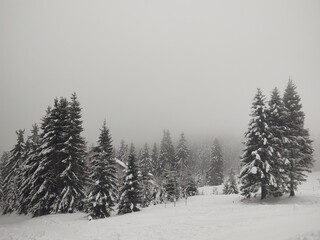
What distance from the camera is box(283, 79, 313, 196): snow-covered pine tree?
26.8 meters

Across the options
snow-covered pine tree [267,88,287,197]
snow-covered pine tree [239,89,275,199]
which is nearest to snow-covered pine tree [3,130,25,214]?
snow-covered pine tree [239,89,275,199]

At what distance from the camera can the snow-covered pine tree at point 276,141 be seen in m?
26.1

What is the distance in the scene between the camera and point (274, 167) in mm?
26516

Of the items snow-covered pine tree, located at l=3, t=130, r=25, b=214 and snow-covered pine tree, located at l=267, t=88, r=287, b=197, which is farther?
snow-covered pine tree, located at l=3, t=130, r=25, b=214

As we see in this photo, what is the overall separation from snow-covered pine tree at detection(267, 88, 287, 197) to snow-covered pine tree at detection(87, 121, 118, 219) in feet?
58.9

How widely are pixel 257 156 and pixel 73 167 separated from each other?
22.1 metres

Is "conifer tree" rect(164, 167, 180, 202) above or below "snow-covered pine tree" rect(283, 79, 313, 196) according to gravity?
below

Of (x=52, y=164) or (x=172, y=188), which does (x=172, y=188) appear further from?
(x=52, y=164)

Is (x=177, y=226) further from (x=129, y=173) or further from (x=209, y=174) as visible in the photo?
(x=209, y=174)

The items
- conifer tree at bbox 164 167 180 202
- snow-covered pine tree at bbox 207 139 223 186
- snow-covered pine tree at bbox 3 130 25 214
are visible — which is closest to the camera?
snow-covered pine tree at bbox 3 130 25 214

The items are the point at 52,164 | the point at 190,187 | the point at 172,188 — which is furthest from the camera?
the point at 190,187

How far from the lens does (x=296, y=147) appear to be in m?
27.4

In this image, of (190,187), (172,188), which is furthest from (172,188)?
(190,187)

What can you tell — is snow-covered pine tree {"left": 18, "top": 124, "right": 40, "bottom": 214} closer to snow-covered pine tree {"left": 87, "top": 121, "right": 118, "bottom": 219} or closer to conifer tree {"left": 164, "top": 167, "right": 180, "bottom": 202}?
snow-covered pine tree {"left": 87, "top": 121, "right": 118, "bottom": 219}
